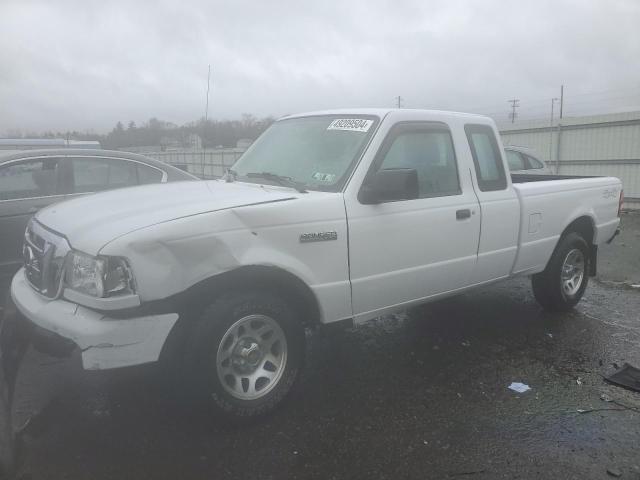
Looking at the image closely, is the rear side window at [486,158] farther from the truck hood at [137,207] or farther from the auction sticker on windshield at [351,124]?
the truck hood at [137,207]

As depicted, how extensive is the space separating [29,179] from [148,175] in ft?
3.96

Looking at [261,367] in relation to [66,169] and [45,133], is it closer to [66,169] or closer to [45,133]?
[66,169]

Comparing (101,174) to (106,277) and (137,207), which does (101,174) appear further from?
(106,277)

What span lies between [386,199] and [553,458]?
72.8 inches

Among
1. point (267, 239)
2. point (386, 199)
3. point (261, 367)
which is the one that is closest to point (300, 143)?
point (386, 199)

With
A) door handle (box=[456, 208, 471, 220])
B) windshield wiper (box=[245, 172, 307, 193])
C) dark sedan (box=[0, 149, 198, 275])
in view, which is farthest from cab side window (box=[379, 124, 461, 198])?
dark sedan (box=[0, 149, 198, 275])

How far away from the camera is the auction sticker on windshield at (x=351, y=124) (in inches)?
158

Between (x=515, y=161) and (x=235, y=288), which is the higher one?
(x=515, y=161)

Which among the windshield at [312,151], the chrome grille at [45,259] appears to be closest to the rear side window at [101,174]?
the windshield at [312,151]

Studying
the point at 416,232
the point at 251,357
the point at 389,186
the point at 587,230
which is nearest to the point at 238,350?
the point at 251,357

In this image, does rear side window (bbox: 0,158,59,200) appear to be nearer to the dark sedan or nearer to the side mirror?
the dark sedan

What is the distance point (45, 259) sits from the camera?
3.22 m

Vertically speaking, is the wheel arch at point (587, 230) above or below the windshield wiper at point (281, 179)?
below

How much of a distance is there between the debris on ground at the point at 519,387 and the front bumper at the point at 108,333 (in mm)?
2475
